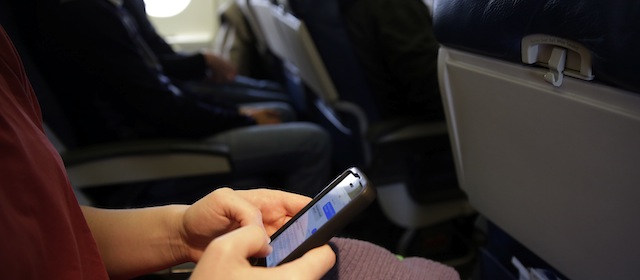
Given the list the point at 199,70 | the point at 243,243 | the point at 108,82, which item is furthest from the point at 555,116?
the point at 199,70

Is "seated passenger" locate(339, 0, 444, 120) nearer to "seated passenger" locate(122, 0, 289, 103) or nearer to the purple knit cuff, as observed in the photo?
the purple knit cuff

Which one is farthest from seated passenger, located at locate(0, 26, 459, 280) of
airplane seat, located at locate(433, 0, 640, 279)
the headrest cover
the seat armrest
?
the seat armrest

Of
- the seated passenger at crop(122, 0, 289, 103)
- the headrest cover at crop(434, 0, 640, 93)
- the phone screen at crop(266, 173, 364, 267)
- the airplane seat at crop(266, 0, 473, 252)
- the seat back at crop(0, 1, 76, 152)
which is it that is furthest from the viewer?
the seated passenger at crop(122, 0, 289, 103)

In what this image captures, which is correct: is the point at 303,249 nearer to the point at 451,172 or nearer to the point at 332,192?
the point at 332,192

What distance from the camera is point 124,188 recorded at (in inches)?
50.1

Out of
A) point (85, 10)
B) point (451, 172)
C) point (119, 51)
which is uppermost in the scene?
point (85, 10)

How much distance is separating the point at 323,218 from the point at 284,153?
91 centimetres

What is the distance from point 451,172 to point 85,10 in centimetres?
112

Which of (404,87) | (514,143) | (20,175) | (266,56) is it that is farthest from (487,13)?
(266,56)

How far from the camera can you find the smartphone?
0.49 m

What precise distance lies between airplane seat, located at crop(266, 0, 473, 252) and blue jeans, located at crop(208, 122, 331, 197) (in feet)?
0.42

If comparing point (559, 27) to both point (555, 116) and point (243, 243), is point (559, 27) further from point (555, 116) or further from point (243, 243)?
point (243, 243)

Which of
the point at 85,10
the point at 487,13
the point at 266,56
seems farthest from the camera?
the point at 266,56

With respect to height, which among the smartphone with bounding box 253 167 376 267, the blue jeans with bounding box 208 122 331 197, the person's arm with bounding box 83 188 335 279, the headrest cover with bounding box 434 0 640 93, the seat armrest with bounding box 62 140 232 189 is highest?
the headrest cover with bounding box 434 0 640 93
